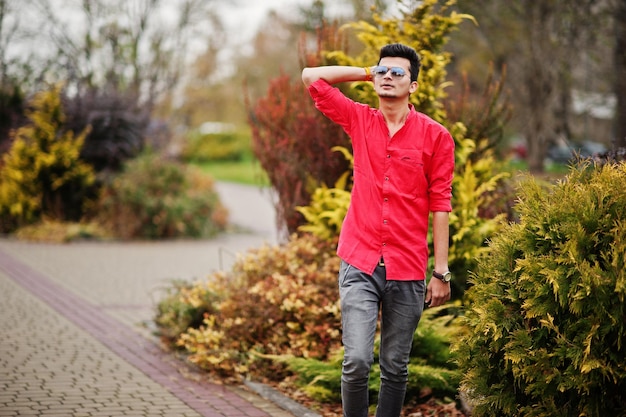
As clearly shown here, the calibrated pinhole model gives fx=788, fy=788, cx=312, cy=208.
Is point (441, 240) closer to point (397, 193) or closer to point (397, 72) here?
point (397, 193)

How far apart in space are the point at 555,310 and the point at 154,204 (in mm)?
12075

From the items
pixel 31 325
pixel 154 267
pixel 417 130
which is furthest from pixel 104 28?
pixel 417 130

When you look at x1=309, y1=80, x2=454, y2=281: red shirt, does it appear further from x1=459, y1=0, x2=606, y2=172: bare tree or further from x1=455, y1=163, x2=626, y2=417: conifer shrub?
x1=459, y1=0, x2=606, y2=172: bare tree

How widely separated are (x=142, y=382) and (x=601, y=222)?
3715 mm

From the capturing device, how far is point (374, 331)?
3.90m

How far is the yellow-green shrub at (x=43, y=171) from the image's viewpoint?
15.1 m

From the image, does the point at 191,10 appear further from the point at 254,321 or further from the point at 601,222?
the point at 601,222

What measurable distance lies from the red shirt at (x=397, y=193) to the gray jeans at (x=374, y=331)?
73 millimetres

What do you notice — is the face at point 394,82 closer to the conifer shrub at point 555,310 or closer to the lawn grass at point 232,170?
the conifer shrub at point 555,310

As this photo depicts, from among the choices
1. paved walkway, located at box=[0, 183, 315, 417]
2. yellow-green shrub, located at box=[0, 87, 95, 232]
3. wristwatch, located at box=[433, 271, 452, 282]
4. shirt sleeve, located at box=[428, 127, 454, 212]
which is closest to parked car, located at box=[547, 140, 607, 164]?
shirt sleeve, located at box=[428, 127, 454, 212]

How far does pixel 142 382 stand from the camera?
19.5 feet

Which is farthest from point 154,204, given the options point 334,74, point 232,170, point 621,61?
point 232,170

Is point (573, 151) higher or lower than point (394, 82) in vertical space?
lower

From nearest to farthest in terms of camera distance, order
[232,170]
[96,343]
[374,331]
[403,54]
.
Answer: [374,331]
[403,54]
[96,343]
[232,170]
